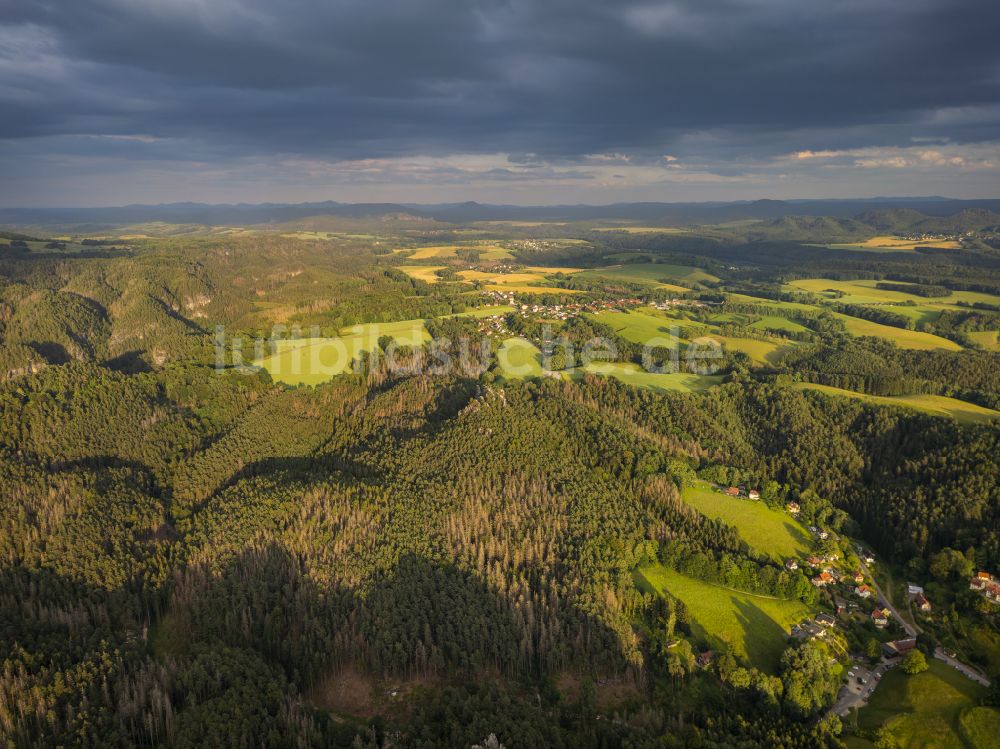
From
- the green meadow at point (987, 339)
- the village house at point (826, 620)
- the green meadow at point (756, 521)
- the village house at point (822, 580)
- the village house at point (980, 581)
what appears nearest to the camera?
the village house at point (826, 620)

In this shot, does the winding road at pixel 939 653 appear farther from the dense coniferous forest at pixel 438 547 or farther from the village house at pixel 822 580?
the dense coniferous forest at pixel 438 547

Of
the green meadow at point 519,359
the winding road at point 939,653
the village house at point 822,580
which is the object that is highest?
the green meadow at point 519,359

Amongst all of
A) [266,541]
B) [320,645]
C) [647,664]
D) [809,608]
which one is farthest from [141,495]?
[809,608]

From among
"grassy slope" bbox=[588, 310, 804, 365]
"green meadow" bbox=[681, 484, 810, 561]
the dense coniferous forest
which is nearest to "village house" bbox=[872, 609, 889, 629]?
the dense coniferous forest

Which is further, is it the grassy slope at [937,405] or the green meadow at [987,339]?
the green meadow at [987,339]

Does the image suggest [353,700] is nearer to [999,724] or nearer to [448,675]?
[448,675]

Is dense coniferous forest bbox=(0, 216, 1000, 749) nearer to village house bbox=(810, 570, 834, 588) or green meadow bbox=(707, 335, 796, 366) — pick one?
village house bbox=(810, 570, 834, 588)

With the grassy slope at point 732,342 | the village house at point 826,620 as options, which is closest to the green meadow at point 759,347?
the grassy slope at point 732,342
